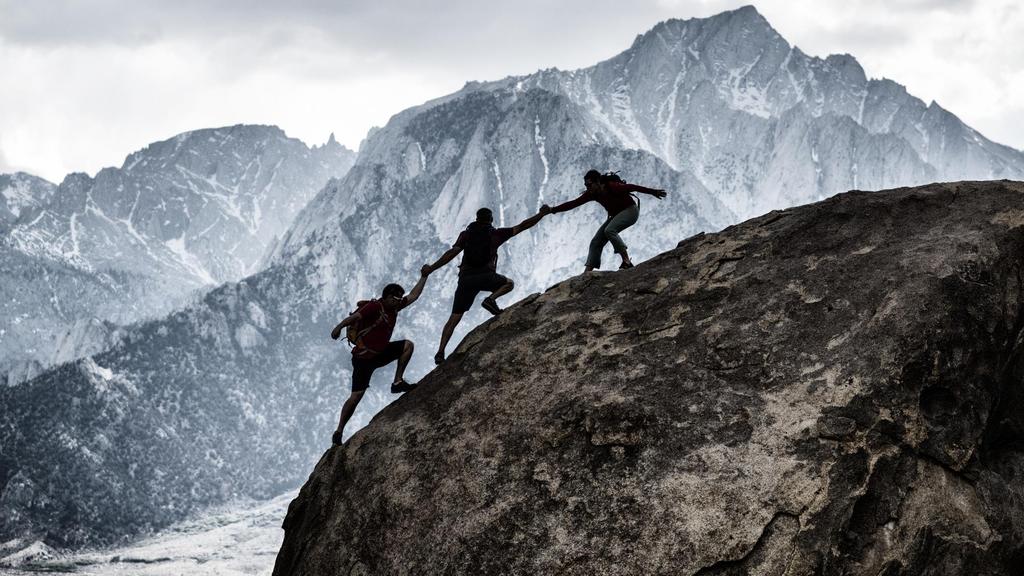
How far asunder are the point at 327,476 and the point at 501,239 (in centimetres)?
584

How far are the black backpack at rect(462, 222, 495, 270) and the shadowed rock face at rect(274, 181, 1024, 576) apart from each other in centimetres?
225

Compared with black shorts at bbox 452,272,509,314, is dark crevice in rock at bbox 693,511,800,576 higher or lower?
lower

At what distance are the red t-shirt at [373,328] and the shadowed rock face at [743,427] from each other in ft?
4.56

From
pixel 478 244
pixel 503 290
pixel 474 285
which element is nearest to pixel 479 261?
pixel 478 244

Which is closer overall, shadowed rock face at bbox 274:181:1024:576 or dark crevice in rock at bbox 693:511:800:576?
dark crevice in rock at bbox 693:511:800:576

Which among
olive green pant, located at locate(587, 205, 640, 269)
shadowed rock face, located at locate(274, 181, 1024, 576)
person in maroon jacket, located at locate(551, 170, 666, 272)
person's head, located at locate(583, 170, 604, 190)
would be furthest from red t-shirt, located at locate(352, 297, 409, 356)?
person's head, located at locate(583, 170, 604, 190)

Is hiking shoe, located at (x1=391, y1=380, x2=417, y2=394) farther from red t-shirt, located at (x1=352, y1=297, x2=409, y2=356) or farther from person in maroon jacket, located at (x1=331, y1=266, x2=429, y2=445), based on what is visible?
red t-shirt, located at (x1=352, y1=297, x2=409, y2=356)

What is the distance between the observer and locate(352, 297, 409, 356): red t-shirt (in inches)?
679

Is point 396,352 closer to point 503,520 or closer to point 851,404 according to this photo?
point 503,520

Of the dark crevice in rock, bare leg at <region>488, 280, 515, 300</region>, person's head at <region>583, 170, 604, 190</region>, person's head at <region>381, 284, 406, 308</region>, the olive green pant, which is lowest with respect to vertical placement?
the dark crevice in rock

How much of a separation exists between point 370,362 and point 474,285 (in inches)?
105

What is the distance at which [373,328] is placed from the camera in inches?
680

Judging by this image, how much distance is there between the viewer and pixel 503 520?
43.0ft

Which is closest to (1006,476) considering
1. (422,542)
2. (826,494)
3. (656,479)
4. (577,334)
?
(826,494)
